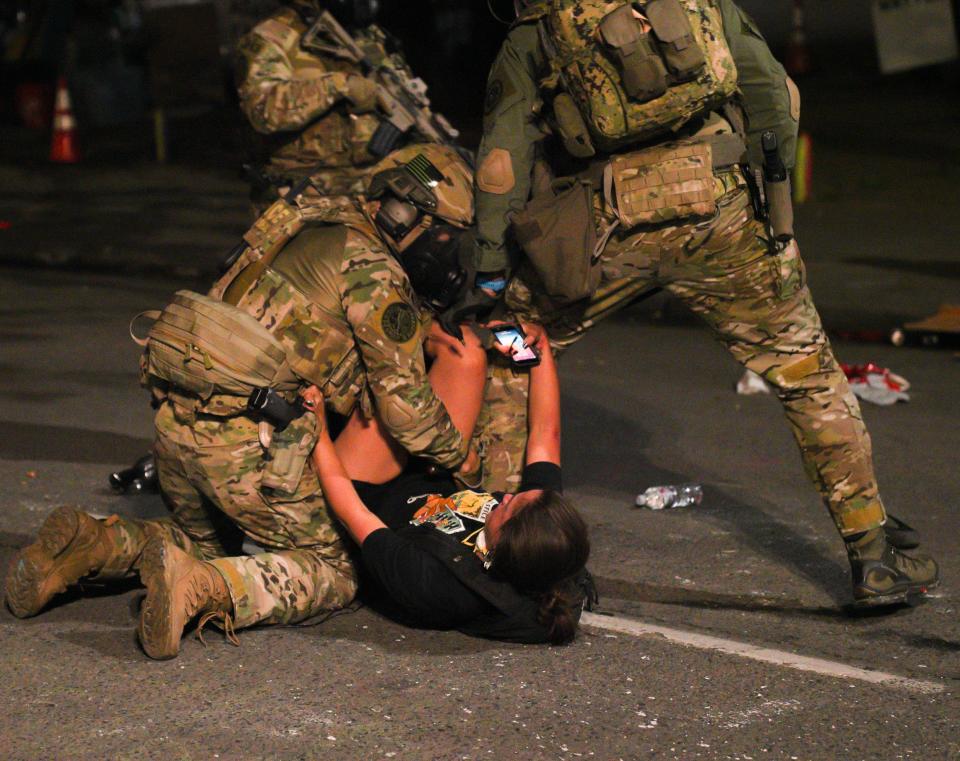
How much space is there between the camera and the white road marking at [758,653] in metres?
4.12

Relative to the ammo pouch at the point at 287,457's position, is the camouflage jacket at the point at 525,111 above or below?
above

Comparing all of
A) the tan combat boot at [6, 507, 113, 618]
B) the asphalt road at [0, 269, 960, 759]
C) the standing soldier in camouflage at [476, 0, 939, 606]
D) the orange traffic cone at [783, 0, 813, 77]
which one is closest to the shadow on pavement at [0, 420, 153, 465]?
the asphalt road at [0, 269, 960, 759]

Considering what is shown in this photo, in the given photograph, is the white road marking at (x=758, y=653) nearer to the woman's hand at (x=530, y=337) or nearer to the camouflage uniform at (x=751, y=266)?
the camouflage uniform at (x=751, y=266)

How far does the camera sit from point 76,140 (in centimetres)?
1652

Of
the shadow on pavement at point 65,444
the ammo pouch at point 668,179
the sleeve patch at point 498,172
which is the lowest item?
the shadow on pavement at point 65,444

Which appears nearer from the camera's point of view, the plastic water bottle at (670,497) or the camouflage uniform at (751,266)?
the camouflage uniform at (751,266)

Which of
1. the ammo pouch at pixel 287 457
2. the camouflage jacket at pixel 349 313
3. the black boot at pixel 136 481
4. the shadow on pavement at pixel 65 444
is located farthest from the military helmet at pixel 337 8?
the ammo pouch at pixel 287 457

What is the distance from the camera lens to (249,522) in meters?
4.47

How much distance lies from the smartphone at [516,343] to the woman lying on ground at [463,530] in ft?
0.20

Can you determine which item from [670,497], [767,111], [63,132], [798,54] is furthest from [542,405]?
[798,54]

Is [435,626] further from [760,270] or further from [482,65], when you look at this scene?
[482,65]

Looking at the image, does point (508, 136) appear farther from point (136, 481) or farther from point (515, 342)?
point (136, 481)

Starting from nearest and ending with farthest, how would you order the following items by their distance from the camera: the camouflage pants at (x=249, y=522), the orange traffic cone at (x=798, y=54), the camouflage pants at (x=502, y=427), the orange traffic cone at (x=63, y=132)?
the camouflage pants at (x=249, y=522), the camouflage pants at (x=502, y=427), the orange traffic cone at (x=63, y=132), the orange traffic cone at (x=798, y=54)

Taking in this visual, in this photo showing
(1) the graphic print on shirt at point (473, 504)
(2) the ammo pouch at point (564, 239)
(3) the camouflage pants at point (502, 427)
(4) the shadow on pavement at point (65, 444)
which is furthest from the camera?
(4) the shadow on pavement at point (65, 444)
